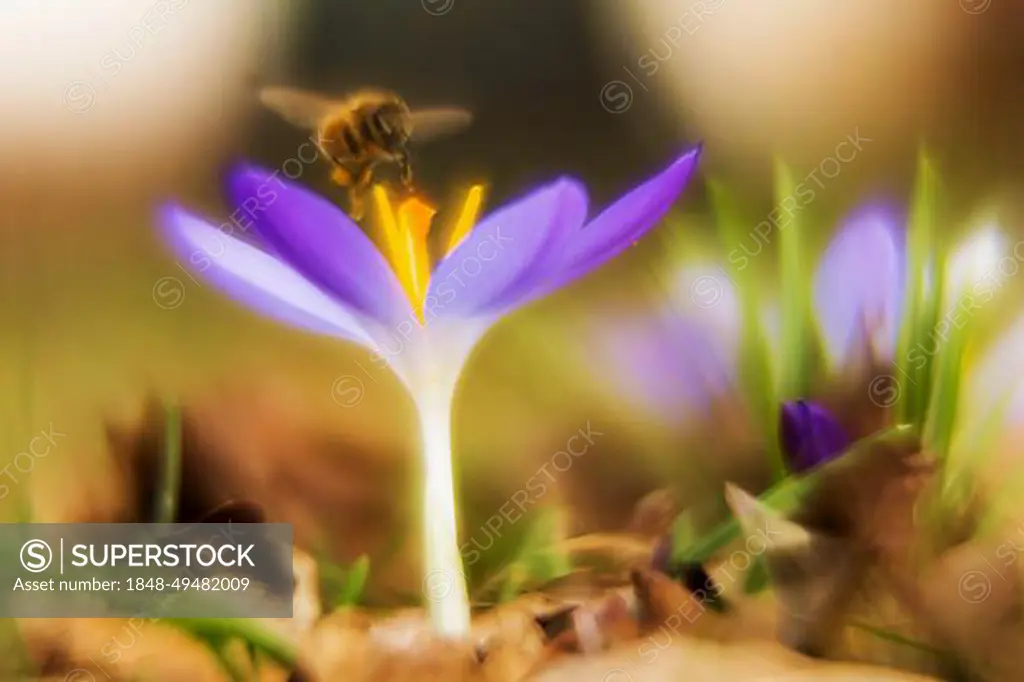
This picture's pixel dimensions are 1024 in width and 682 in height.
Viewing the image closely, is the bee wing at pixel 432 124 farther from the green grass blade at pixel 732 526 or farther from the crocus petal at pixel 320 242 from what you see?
the green grass blade at pixel 732 526

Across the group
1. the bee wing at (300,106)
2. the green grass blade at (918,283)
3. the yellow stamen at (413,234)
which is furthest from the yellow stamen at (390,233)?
the green grass blade at (918,283)

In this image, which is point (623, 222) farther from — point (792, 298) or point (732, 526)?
point (732, 526)

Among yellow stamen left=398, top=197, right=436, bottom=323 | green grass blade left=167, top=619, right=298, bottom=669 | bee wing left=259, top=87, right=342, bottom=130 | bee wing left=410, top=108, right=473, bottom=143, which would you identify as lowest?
green grass blade left=167, top=619, right=298, bottom=669

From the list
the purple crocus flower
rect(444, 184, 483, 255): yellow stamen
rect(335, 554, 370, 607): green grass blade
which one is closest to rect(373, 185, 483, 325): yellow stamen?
rect(444, 184, 483, 255): yellow stamen

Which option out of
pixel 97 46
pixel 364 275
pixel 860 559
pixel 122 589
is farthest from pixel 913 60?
pixel 122 589

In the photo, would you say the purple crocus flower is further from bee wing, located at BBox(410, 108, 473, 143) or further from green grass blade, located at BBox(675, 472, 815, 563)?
bee wing, located at BBox(410, 108, 473, 143)

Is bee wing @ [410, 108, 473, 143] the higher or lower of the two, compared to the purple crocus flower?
higher

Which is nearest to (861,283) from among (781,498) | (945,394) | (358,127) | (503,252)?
(945,394)

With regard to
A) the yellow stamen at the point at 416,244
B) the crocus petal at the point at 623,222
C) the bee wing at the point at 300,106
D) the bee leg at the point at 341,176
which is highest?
the bee wing at the point at 300,106

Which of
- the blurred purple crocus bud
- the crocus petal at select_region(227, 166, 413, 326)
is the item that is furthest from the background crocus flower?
the blurred purple crocus bud
